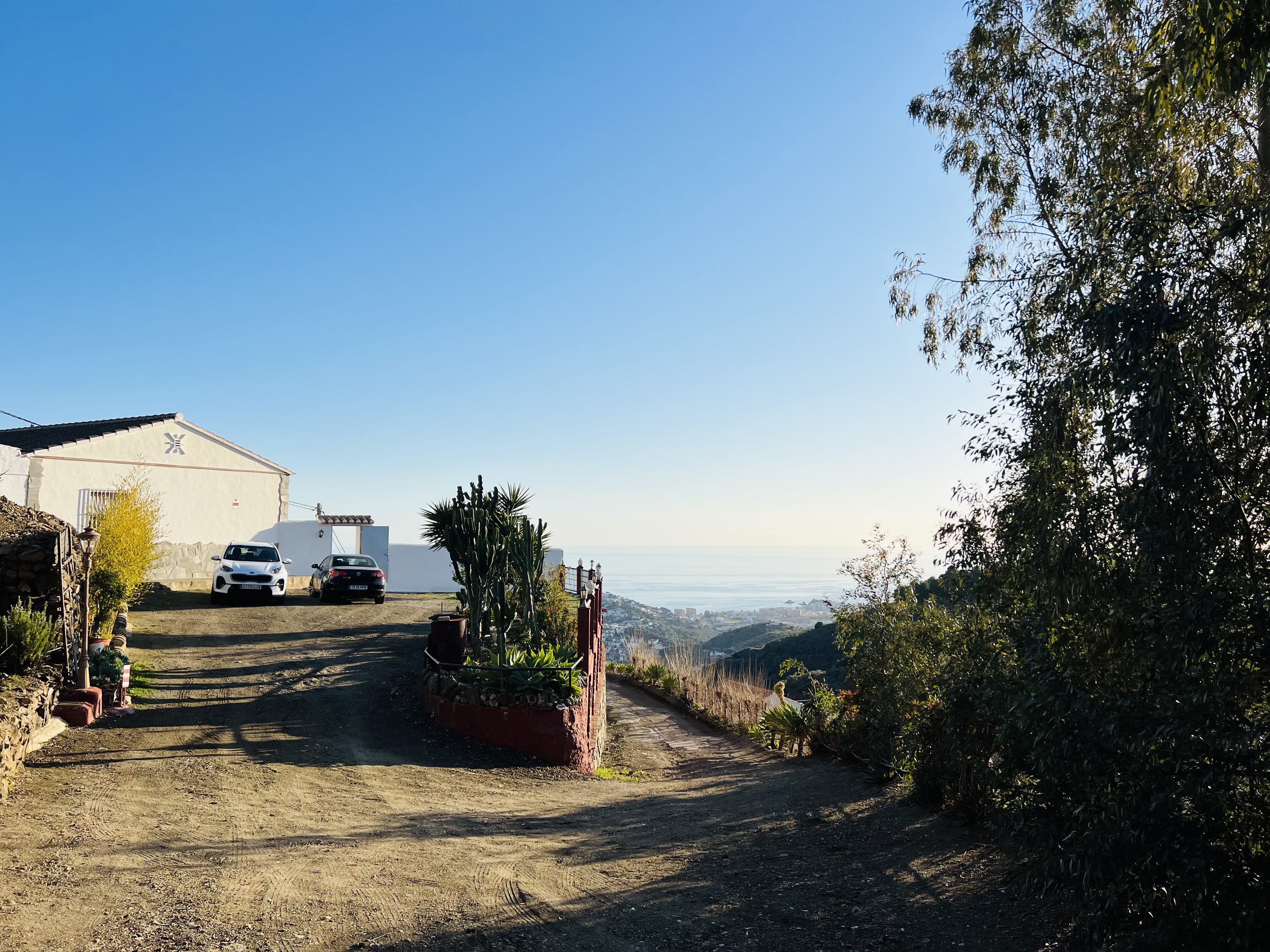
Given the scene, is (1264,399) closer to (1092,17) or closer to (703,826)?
(703,826)

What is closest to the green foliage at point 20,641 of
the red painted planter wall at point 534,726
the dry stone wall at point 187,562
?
the red painted planter wall at point 534,726

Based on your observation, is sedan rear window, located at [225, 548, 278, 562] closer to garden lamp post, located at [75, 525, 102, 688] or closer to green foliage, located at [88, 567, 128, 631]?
green foliage, located at [88, 567, 128, 631]

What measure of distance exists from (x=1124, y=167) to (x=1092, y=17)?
6115 millimetres

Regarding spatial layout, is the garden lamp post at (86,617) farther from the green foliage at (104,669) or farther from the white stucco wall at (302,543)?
the white stucco wall at (302,543)

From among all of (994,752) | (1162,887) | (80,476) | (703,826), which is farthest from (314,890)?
(80,476)

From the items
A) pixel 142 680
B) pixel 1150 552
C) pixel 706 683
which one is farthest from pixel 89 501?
pixel 1150 552

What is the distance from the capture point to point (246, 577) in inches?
783

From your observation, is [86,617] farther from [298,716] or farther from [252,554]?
[252,554]

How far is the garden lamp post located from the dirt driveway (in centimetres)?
74

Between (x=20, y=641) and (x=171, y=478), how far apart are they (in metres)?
20.6

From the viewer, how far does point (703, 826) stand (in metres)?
8.44

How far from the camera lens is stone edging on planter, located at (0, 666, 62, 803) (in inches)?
297

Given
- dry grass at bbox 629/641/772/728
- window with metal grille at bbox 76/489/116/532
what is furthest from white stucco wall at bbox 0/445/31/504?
dry grass at bbox 629/641/772/728

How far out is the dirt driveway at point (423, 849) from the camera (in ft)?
17.4
